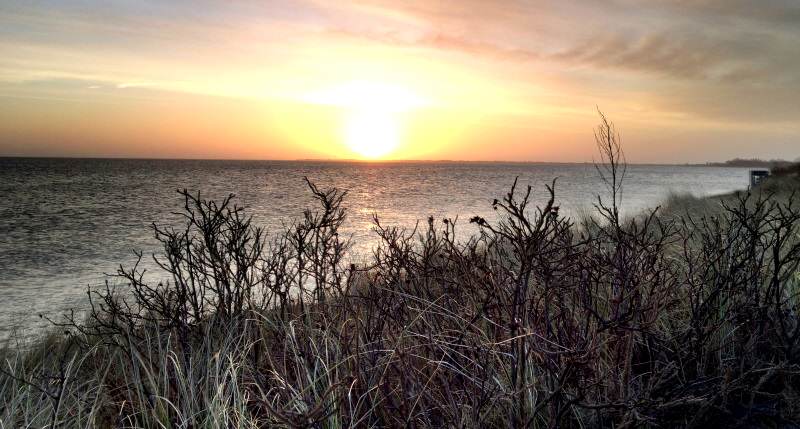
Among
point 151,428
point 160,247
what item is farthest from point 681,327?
point 160,247

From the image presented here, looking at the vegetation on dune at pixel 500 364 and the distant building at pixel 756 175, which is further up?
the distant building at pixel 756 175

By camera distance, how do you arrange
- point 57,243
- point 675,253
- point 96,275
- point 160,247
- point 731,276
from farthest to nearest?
point 57,243 < point 160,247 < point 96,275 < point 675,253 < point 731,276

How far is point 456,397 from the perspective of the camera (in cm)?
310

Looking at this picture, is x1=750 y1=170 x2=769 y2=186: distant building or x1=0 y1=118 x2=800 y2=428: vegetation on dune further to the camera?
x1=750 y1=170 x2=769 y2=186: distant building

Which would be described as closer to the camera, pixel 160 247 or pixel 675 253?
pixel 675 253

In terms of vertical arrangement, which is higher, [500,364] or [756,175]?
[756,175]

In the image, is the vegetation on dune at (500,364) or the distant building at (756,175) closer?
the vegetation on dune at (500,364)

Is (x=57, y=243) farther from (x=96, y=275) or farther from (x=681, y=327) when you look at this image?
(x=681, y=327)

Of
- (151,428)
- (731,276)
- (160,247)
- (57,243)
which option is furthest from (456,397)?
(57,243)

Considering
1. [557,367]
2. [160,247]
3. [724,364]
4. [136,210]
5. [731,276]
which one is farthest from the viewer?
[136,210]

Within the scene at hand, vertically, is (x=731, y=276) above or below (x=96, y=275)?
above

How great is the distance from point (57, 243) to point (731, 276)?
2002cm

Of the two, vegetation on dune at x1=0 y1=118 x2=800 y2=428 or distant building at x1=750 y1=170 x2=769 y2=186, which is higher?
distant building at x1=750 y1=170 x2=769 y2=186

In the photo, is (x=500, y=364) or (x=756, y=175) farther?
(x=756, y=175)
